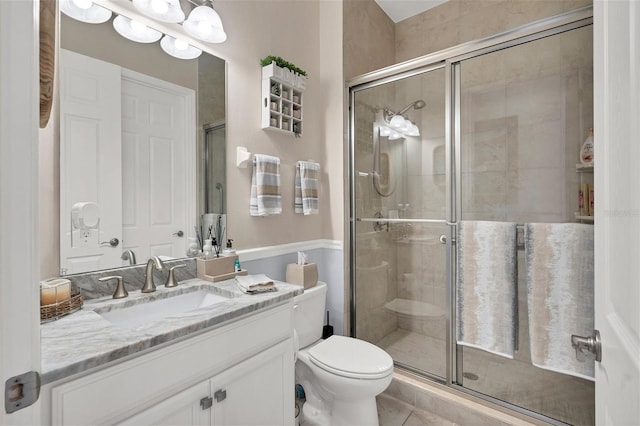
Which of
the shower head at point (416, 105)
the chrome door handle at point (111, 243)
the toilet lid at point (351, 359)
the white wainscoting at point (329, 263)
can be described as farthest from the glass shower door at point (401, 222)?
the chrome door handle at point (111, 243)

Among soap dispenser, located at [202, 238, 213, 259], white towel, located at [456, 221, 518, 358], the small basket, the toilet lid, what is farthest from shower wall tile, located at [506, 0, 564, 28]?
the small basket

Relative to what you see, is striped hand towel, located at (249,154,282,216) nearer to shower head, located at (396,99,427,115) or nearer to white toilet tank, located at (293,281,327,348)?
white toilet tank, located at (293,281,327,348)

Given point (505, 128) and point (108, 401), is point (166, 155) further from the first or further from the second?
point (505, 128)

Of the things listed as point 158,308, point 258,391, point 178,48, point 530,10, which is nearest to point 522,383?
point 258,391

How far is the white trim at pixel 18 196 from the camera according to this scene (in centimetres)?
41

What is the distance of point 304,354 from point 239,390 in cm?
64

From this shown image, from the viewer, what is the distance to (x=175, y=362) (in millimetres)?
942

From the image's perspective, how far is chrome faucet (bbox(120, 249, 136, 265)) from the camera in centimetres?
133

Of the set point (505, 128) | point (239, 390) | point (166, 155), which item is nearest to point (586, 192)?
point (505, 128)

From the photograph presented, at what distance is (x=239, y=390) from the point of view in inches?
44.2

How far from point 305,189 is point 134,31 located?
3.91 feet

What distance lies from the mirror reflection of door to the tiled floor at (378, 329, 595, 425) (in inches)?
66.2

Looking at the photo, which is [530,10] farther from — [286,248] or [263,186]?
[286,248]

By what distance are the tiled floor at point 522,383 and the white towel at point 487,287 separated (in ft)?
0.78
